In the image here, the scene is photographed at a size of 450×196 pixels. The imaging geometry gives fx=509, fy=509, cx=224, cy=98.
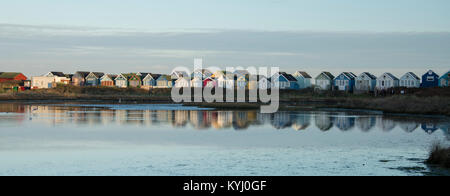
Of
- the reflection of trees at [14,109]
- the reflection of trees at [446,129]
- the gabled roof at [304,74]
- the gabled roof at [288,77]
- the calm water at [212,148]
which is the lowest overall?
the calm water at [212,148]

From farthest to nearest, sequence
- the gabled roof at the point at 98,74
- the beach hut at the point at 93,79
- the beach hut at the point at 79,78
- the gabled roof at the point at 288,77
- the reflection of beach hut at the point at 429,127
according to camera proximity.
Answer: the gabled roof at the point at 98,74 → the beach hut at the point at 79,78 → the beach hut at the point at 93,79 → the gabled roof at the point at 288,77 → the reflection of beach hut at the point at 429,127

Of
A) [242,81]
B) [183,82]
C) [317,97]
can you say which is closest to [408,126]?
[317,97]

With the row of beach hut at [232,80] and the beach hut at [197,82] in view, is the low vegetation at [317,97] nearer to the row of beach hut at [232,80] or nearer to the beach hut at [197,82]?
the row of beach hut at [232,80]

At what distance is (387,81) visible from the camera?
9006 cm

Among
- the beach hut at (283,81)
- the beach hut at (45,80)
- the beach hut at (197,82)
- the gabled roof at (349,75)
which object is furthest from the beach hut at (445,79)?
the beach hut at (45,80)

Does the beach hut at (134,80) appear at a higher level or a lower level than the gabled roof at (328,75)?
lower

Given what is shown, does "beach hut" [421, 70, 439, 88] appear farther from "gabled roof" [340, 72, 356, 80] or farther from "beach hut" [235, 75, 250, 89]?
"beach hut" [235, 75, 250, 89]

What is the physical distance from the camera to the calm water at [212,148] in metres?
16.5

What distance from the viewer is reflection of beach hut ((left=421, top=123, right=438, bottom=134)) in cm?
3022

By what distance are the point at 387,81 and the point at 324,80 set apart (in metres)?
12.6

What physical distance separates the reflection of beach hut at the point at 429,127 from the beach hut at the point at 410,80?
56700 mm

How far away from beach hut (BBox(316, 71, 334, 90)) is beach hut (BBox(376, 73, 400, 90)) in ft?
31.2
